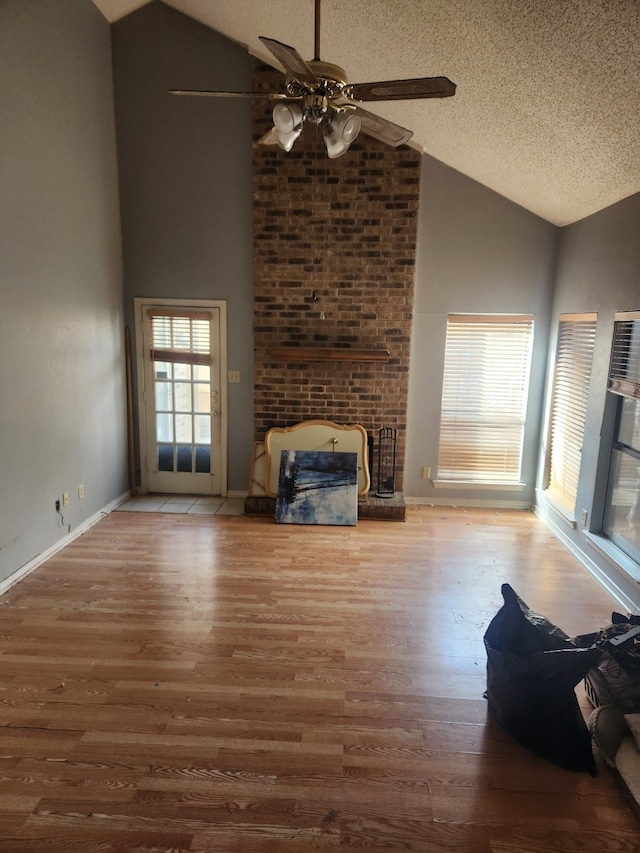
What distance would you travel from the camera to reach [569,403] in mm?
4438

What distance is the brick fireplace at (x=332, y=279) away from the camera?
454 centimetres

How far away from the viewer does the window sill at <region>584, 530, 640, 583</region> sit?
3.28 m

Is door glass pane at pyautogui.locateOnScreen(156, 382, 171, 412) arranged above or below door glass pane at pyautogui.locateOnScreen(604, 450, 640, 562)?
above

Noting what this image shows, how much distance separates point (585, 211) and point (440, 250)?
1.19 m

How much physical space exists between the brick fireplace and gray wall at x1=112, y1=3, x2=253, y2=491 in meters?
0.19

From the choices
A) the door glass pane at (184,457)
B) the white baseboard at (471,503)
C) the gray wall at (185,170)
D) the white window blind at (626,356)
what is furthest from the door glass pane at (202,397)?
the white window blind at (626,356)

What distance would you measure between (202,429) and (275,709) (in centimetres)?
319

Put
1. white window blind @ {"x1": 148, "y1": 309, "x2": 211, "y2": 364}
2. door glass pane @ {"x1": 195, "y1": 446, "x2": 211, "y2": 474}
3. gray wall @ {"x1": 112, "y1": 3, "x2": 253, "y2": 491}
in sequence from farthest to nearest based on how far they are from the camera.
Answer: door glass pane @ {"x1": 195, "y1": 446, "x2": 211, "y2": 474} < white window blind @ {"x1": 148, "y1": 309, "x2": 211, "y2": 364} < gray wall @ {"x1": 112, "y1": 3, "x2": 253, "y2": 491}

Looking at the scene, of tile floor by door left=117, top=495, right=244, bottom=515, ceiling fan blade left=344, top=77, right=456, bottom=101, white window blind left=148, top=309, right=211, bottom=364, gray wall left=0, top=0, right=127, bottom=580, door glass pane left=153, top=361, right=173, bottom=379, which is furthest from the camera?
door glass pane left=153, top=361, right=173, bottom=379

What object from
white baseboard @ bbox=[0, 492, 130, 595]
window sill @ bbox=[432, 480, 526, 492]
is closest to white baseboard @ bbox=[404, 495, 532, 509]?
window sill @ bbox=[432, 480, 526, 492]

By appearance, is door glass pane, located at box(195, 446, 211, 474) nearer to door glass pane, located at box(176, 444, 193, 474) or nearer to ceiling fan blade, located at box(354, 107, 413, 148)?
door glass pane, located at box(176, 444, 193, 474)

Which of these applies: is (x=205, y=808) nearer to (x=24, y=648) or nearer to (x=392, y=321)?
(x=24, y=648)

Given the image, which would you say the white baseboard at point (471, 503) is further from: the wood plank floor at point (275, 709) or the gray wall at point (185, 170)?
the gray wall at point (185, 170)

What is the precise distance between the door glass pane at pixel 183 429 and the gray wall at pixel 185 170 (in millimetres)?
444
